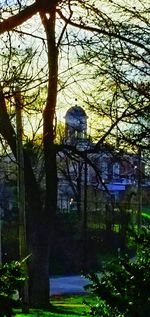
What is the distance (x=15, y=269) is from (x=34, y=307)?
11475mm

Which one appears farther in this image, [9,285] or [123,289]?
[9,285]

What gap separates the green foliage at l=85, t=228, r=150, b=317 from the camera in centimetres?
604

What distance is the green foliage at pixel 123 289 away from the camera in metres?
6.04

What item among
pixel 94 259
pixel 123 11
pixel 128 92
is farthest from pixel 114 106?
pixel 94 259

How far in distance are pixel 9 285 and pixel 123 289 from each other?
1.31 meters

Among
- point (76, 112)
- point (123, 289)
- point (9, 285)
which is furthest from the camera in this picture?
point (76, 112)

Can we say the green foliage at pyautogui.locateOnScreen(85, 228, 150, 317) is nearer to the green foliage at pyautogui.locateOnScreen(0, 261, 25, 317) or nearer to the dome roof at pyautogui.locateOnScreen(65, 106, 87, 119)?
the green foliage at pyautogui.locateOnScreen(0, 261, 25, 317)

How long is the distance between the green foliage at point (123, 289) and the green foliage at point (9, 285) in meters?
0.82

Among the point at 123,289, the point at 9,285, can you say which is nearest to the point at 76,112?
the point at 9,285

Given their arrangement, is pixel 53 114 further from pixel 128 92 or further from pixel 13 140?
pixel 128 92

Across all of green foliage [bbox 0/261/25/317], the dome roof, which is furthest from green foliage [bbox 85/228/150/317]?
the dome roof

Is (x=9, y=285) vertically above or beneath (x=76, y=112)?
beneath

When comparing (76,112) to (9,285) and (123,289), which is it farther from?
(123,289)

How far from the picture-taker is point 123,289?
6.39m
